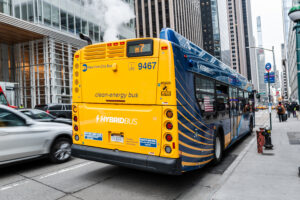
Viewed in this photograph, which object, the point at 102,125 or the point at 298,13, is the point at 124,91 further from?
the point at 298,13

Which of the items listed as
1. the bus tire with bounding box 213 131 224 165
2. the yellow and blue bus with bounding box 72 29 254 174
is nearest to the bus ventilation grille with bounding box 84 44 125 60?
the yellow and blue bus with bounding box 72 29 254 174

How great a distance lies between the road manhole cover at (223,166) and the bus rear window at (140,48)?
338cm

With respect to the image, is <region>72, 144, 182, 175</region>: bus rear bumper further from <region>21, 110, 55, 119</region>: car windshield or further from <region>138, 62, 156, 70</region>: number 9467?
<region>21, 110, 55, 119</region>: car windshield

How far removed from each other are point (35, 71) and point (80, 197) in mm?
24104

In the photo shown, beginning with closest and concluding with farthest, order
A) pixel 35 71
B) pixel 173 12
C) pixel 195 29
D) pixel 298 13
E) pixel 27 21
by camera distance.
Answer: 1. pixel 298 13
2. pixel 27 21
3. pixel 35 71
4. pixel 173 12
5. pixel 195 29

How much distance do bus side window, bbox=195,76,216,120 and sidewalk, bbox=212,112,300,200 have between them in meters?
1.44

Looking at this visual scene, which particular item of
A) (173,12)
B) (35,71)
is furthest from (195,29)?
(35,71)

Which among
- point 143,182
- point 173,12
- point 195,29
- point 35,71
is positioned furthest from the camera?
point 195,29

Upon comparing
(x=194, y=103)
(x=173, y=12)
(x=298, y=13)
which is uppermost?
(x=173, y=12)

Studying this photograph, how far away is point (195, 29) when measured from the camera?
92938mm

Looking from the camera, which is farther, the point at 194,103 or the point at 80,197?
the point at 194,103

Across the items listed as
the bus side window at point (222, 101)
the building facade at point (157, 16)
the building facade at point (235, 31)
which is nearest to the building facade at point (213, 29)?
the building facade at point (235, 31)

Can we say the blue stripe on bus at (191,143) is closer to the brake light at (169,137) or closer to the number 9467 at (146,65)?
the brake light at (169,137)

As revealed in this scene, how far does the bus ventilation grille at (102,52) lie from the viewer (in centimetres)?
466
